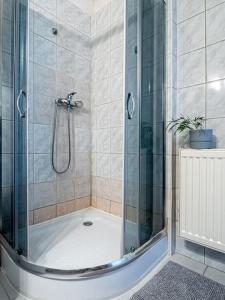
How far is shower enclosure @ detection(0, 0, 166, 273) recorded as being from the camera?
1.09m

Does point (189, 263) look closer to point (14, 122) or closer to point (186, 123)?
point (186, 123)

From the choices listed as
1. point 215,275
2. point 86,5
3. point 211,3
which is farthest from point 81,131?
point 215,275

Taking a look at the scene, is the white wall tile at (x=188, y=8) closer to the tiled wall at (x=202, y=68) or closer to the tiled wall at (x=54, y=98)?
the tiled wall at (x=202, y=68)

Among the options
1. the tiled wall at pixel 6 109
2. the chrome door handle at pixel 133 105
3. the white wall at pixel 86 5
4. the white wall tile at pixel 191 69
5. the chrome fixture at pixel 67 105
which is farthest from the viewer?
the white wall at pixel 86 5

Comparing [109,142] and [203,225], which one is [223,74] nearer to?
[203,225]

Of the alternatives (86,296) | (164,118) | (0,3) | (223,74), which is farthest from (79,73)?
(86,296)

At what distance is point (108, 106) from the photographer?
1.86 metres

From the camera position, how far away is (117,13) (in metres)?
1.79

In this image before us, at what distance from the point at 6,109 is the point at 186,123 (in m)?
1.19

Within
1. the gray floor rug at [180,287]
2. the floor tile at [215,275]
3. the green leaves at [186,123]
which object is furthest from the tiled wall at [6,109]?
the floor tile at [215,275]

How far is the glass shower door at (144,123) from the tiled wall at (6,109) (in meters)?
0.73

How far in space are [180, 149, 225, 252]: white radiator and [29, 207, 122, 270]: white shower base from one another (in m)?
0.53

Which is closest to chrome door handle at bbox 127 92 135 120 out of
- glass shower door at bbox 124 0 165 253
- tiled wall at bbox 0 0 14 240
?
glass shower door at bbox 124 0 165 253

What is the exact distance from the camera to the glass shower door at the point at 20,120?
1072 millimetres
